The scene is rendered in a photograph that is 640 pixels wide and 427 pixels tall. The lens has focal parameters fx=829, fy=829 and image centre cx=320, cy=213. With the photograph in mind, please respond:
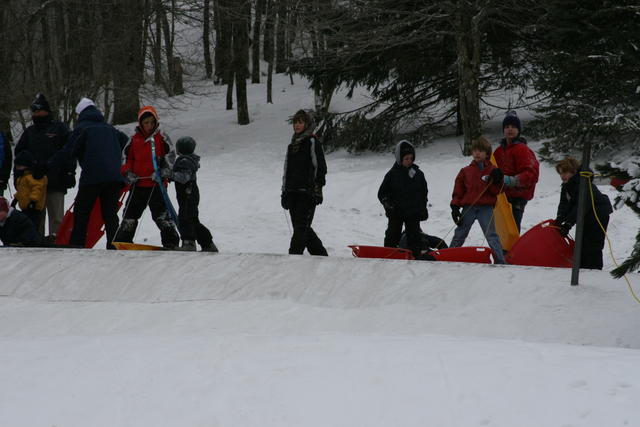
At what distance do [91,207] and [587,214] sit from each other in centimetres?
490

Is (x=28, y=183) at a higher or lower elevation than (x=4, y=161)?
lower

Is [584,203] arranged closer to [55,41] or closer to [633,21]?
[633,21]

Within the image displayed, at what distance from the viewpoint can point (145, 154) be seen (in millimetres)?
8438

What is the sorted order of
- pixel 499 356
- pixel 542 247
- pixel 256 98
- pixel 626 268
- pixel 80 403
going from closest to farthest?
pixel 80 403, pixel 499 356, pixel 626 268, pixel 542 247, pixel 256 98

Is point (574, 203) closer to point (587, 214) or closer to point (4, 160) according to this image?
point (587, 214)

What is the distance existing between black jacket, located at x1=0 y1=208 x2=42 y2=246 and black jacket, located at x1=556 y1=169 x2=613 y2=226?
5456mm

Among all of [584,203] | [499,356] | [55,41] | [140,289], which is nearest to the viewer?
[499,356]

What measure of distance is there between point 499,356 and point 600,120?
9524 millimetres

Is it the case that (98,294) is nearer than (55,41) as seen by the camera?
Yes

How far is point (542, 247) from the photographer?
315 inches

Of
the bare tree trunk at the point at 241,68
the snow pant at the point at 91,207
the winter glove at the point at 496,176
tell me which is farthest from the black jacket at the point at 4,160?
the bare tree trunk at the point at 241,68

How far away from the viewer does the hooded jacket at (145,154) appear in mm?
8375

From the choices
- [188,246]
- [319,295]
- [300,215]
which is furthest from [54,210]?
[319,295]

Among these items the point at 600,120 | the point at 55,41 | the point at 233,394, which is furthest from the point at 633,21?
the point at 55,41
